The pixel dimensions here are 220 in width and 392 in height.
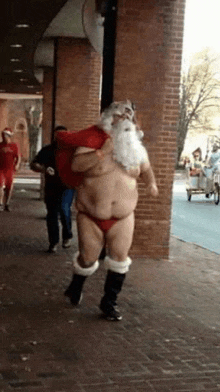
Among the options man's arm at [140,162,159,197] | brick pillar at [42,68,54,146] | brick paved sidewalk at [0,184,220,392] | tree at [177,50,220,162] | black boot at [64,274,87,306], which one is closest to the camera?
brick paved sidewalk at [0,184,220,392]

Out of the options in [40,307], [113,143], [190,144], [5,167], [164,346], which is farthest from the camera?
[190,144]

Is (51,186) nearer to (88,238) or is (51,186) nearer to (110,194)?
(88,238)

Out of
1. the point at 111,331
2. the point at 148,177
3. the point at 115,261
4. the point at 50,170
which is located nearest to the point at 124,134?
the point at 148,177

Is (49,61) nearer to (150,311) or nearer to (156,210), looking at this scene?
(156,210)

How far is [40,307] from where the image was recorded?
6090mm

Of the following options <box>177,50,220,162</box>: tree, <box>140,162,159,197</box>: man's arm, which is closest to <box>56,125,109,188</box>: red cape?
<box>140,162,159,197</box>: man's arm

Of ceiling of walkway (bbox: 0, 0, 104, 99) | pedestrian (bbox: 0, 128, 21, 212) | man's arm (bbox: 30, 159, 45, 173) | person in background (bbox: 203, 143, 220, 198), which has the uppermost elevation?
ceiling of walkway (bbox: 0, 0, 104, 99)

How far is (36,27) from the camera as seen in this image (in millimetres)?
14562

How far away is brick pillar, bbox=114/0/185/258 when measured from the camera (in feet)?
28.3

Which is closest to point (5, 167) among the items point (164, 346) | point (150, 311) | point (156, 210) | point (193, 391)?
point (156, 210)

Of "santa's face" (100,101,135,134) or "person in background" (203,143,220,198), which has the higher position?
"santa's face" (100,101,135,134)

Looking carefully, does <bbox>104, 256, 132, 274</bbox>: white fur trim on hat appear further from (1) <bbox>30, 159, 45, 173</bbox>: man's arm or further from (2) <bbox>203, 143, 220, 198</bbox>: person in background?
(2) <bbox>203, 143, 220, 198</bbox>: person in background

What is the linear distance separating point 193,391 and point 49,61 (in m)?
17.6

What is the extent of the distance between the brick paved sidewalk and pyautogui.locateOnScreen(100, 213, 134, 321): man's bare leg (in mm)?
144
